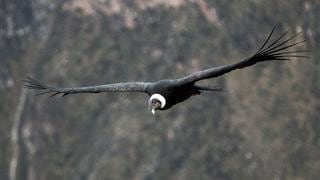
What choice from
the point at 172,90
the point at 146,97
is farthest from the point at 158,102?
the point at 146,97

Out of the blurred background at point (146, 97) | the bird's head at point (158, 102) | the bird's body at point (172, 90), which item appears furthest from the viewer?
the blurred background at point (146, 97)

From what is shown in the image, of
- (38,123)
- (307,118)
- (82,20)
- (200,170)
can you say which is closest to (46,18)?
(82,20)

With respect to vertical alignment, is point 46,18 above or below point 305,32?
above

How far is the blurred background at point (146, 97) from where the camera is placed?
5400 centimetres

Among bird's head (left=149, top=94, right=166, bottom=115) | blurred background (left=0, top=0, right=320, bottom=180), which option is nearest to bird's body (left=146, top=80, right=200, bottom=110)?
bird's head (left=149, top=94, right=166, bottom=115)

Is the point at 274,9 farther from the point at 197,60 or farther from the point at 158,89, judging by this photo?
the point at 158,89

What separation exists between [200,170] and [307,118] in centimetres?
776

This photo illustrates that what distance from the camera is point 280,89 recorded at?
5353 centimetres

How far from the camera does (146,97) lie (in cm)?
5612

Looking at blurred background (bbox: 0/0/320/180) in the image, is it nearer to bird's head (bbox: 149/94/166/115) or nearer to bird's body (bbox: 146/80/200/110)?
bird's body (bbox: 146/80/200/110)

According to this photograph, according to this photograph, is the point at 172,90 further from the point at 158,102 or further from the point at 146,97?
the point at 146,97

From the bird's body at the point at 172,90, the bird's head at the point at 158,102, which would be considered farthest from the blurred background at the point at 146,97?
the bird's head at the point at 158,102

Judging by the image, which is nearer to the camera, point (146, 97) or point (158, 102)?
point (158, 102)

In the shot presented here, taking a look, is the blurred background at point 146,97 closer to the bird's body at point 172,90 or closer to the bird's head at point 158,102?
the bird's body at point 172,90
